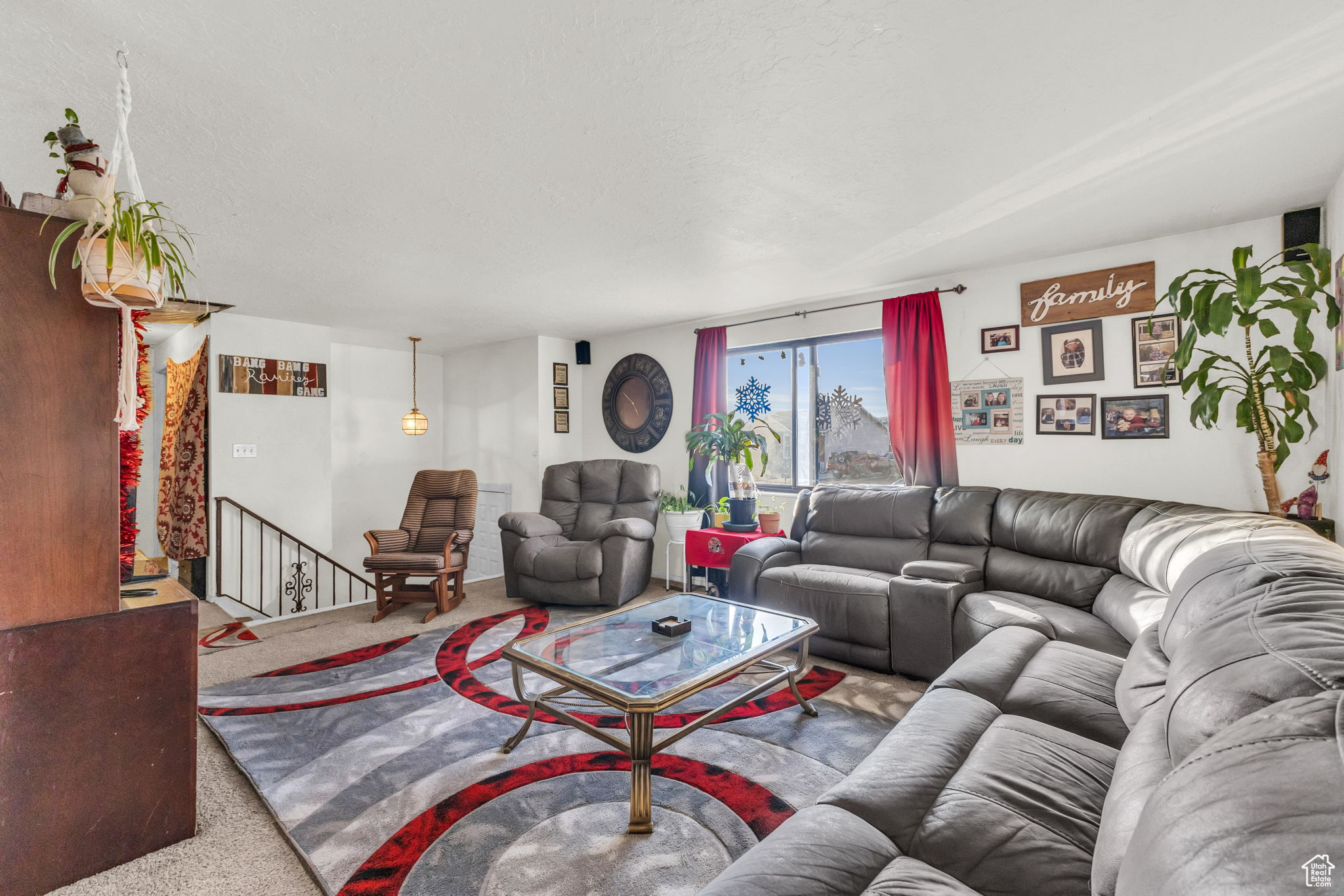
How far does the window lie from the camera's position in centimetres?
470

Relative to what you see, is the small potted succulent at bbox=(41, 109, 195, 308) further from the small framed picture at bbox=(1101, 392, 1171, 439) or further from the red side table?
the small framed picture at bbox=(1101, 392, 1171, 439)

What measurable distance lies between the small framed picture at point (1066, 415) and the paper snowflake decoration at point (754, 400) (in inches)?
81.5

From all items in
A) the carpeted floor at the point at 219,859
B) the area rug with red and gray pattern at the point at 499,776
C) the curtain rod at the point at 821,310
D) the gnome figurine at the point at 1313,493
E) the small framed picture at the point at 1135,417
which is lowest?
the carpeted floor at the point at 219,859

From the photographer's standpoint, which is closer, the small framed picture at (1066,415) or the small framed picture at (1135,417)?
the small framed picture at (1135,417)

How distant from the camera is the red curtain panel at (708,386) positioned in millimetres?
5430

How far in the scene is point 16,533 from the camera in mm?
1732

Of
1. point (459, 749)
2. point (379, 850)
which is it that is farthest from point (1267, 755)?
point (459, 749)

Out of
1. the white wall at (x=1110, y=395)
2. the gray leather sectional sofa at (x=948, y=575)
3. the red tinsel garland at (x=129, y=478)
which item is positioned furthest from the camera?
the white wall at (x=1110, y=395)

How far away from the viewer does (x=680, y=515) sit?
17.1 feet

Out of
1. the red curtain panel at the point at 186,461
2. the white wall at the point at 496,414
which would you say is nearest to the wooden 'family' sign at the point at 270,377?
the red curtain panel at the point at 186,461

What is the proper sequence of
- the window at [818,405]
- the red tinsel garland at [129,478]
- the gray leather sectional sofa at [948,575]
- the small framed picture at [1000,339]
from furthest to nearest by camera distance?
1. the window at [818,405]
2. the small framed picture at [1000,339]
3. the gray leather sectional sofa at [948,575]
4. the red tinsel garland at [129,478]

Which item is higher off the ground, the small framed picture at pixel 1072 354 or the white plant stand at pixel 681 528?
the small framed picture at pixel 1072 354

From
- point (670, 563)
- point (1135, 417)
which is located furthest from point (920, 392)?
point (670, 563)

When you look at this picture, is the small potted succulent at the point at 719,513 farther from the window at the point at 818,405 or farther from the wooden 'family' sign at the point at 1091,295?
the wooden 'family' sign at the point at 1091,295
